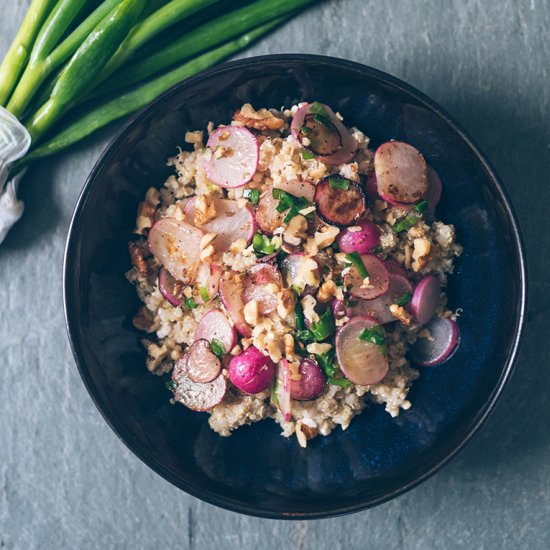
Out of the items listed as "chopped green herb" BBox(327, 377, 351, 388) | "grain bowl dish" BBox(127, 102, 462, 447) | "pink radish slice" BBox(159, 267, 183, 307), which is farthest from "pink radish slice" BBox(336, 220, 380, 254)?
"pink radish slice" BBox(159, 267, 183, 307)

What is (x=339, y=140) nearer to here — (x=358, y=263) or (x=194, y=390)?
(x=358, y=263)

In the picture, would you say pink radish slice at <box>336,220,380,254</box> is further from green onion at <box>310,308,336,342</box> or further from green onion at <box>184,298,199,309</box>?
green onion at <box>184,298,199,309</box>

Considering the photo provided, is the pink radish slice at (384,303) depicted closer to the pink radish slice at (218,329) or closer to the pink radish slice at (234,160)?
the pink radish slice at (218,329)

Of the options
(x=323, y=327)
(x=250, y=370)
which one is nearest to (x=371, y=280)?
(x=323, y=327)

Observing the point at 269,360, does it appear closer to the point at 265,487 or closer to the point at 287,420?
the point at 287,420

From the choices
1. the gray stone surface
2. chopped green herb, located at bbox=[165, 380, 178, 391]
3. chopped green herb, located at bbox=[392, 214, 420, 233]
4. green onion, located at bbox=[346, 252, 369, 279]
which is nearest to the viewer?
green onion, located at bbox=[346, 252, 369, 279]

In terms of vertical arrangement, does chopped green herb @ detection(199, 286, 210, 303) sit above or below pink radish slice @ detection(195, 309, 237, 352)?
above
